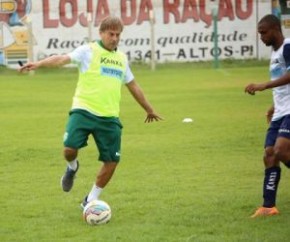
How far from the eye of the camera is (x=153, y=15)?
40219 millimetres

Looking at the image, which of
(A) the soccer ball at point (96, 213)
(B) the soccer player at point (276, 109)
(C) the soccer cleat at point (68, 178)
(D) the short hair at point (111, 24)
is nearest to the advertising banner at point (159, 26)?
(C) the soccer cleat at point (68, 178)

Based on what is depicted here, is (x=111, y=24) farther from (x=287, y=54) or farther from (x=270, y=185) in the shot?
(x=270, y=185)

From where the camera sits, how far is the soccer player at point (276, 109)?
29.6ft

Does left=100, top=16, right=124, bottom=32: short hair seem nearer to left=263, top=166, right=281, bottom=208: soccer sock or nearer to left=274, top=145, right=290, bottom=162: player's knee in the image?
left=274, top=145, right=290, bottom=162: player's knee

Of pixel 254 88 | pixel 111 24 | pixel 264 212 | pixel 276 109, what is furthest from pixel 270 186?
pixel 111 24

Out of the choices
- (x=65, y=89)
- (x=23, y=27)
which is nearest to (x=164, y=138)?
(x=65, y=89)

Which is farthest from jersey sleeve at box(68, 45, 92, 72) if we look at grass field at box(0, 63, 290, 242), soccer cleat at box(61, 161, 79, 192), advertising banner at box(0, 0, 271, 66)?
advertising banner at box(0, 0, 271, 66)

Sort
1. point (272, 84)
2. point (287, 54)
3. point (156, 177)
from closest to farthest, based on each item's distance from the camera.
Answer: point (272, 84)
point (287, 54)
point (156, 177)

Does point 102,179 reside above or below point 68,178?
above

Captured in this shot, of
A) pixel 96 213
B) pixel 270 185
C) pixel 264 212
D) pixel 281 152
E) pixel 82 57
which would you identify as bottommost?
pixel 264 212

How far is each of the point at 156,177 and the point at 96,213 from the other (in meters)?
3.10

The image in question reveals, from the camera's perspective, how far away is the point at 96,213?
29.1ft

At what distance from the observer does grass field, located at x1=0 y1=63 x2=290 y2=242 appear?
28.2ft

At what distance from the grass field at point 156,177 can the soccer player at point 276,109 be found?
29 cm
